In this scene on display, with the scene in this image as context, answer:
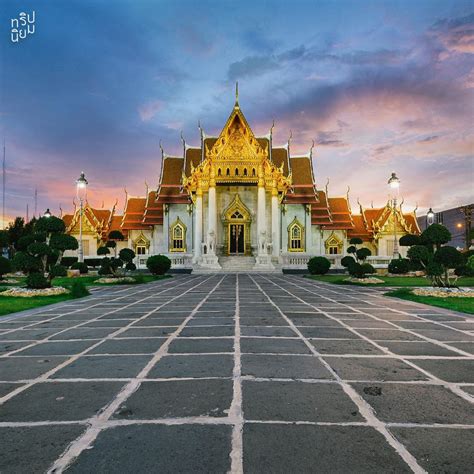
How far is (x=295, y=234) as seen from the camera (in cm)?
3978

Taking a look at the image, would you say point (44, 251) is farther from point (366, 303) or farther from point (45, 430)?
point (45, 430)

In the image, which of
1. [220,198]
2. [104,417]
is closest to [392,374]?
[104,417]

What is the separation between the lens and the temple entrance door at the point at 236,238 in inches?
1464

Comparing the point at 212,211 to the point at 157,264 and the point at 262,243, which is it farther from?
the point at 157,264

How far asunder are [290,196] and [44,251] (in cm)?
3009

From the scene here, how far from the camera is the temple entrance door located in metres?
37.2

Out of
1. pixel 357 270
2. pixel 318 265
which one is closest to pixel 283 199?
pixel 318 265

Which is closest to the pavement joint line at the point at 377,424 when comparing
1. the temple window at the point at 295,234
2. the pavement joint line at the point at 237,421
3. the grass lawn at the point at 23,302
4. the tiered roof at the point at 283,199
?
the pavement joint line at the point at 237,421

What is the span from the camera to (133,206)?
141 feet

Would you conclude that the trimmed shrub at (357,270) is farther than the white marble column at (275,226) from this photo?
No

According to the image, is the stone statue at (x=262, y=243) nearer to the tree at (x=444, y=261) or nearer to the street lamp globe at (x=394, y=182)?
the street lamp globe at (x=394, y=182)

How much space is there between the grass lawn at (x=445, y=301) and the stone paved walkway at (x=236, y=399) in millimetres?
2971

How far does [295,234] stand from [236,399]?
1461 inches

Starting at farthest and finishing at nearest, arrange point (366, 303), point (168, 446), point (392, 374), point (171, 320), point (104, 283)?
point (104, 283), point (366, 303), point (171, 320), point (392, 374), point (168, 446)
